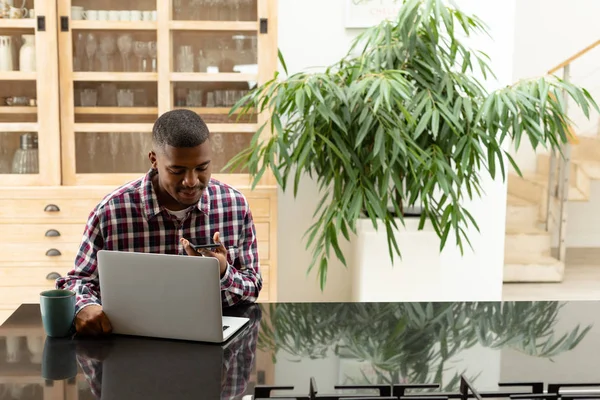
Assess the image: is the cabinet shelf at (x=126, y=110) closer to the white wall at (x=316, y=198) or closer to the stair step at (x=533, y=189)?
the white wall at (x=316, y=198)

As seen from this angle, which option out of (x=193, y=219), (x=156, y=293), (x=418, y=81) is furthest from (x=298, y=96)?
(x=156, y=293)

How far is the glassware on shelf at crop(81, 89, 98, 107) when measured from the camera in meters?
3.69

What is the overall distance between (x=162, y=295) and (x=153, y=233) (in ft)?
1.37

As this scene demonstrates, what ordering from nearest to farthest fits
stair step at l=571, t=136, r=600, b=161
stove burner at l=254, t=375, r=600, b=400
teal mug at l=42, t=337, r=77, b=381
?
stove burner at l=254, t=375, r=600, b=400, teal mug at l=42, t=337, r=77, b=381, stair step at l=571, t=136, r=600, b=161

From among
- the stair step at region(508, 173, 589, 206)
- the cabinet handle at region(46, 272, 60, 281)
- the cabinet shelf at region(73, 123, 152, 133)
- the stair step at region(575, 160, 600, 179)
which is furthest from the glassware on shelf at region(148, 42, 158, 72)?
the stair step at region(575, 160, 600, 179)

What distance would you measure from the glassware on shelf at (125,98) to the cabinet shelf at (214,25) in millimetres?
407

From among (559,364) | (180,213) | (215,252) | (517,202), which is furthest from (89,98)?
(517,202)

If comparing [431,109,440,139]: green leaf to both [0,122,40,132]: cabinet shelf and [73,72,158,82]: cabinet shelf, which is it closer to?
→ [73,72,158,82]: cabinet shelf

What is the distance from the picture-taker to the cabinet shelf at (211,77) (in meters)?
3.69

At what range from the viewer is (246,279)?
6.21ft

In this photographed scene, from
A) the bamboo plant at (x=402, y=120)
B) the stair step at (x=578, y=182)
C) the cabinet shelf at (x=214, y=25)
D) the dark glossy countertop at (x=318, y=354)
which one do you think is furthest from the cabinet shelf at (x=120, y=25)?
the stair step at (x=578, y=182)

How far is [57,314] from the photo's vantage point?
1.58 metres

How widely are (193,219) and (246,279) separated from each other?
223 millimetres

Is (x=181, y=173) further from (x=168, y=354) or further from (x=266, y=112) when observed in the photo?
(x=266, y=112)
